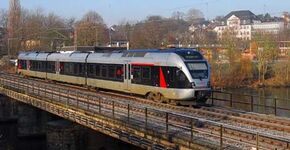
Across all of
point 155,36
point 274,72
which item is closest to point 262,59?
point 274,72

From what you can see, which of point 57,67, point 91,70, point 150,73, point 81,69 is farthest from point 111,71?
point 57,67

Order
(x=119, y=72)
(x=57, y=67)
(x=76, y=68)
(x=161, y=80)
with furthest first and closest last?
(x=57, y=67)
(x=76, y=68)
(x=119, y=72)
(x=161, y=80)

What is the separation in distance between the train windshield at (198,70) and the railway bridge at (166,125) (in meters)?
1.87

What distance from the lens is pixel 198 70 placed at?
2397cm

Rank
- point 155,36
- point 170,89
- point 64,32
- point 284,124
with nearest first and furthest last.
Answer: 1. point 284,124
2. point 170,89
3. point 155,36
4. point 64,32

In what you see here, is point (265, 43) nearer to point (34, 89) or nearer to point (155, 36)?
point (155, 36)

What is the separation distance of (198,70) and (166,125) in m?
8.17

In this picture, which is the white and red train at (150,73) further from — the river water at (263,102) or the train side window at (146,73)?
the river water at (263,102)

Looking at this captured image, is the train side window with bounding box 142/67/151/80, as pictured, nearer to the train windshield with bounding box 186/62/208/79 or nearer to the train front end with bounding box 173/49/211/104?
the train front end with bounding box 173/49/211/104

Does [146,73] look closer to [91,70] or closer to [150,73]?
[150,73]

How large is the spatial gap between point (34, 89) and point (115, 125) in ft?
48.6

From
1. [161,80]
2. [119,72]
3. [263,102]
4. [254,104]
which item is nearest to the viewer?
[254,104]

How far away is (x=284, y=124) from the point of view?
1864 centimetres

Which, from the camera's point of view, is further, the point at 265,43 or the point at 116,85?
the point at 265,43
